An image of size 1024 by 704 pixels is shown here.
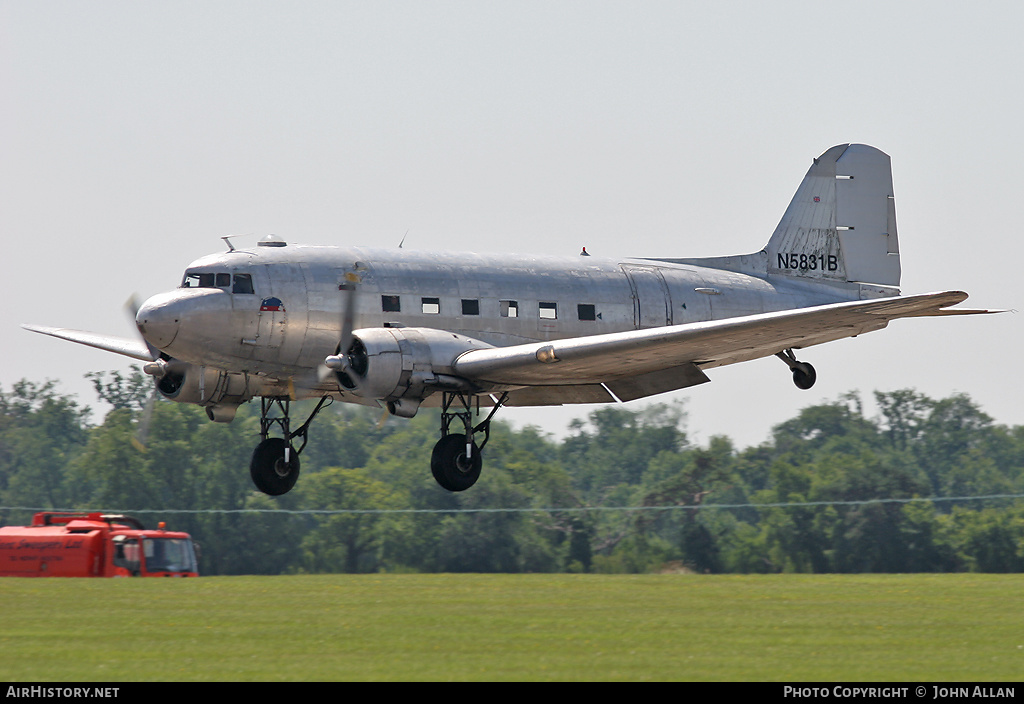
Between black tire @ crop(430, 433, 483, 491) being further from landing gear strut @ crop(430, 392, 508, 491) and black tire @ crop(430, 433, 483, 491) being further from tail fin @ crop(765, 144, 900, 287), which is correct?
tail fin @ crop(765, 144, 900, 287)

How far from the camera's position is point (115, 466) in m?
50.8

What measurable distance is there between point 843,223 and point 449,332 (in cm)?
1025

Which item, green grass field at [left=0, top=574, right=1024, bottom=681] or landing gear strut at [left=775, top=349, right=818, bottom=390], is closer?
green grass field at [left=0, top=574, right=1024, bottom=681]

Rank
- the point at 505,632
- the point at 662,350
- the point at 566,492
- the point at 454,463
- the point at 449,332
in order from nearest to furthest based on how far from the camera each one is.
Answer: the point at 505,632, the point at 662,350, the point at 454,463, the point at 449,332, the point at 566,492

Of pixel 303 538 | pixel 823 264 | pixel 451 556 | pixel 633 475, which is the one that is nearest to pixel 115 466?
pixel 303 538

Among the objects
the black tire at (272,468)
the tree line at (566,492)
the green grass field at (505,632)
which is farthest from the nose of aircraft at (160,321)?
the tree line at (566,492)

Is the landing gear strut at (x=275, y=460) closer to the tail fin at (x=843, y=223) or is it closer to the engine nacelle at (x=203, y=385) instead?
the engine nacelle at (x=203, y=385)

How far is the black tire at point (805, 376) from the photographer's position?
25422 mm

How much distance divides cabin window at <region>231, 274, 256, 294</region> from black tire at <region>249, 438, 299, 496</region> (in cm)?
344

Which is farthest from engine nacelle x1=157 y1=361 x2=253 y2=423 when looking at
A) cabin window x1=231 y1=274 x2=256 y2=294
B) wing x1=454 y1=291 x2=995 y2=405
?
wing x1=454 y1=291 x2=995 y2=405

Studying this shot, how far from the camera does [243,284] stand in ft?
69.0

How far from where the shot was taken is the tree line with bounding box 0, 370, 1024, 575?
4372cm

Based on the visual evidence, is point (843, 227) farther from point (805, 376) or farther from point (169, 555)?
point (169, 555)

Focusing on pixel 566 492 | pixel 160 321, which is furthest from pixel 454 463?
pixel 566 492
